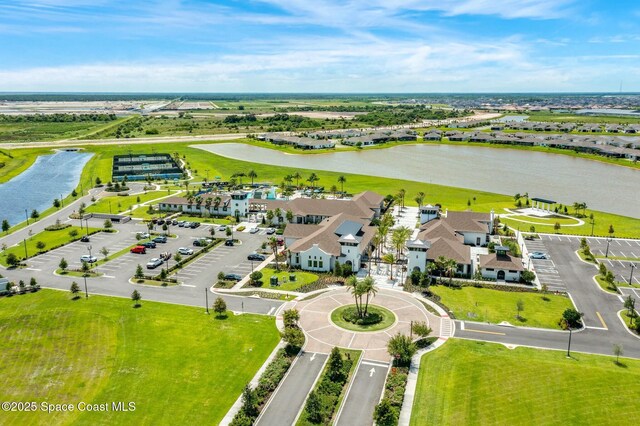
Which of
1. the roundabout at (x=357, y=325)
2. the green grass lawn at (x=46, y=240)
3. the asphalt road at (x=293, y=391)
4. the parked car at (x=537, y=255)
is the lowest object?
the asphalt road at (x=293, y=391)

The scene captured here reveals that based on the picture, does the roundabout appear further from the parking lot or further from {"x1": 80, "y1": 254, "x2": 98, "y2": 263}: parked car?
{"x1": 80, "y1": 254, "x2": 98, "y2": 263}: parked car

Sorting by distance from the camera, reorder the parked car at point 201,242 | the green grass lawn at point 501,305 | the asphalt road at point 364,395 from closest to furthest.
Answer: the asphalt road at point 364,395 < the green grass lawn at point 501,305 < the parked car at point 201,242

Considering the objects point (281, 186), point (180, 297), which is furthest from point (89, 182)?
point (180, 297)

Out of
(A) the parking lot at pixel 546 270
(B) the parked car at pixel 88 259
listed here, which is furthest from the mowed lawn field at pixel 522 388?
(B) the parked car at pixel 88 259

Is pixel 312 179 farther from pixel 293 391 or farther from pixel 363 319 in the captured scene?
pixel 293 391

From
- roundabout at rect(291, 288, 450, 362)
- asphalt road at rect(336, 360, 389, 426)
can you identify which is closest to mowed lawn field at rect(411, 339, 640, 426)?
asphalt road at rect(336, 360, 389, 426)

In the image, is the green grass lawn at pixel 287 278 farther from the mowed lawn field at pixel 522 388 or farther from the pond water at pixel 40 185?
the pond water at pixel 40 185
